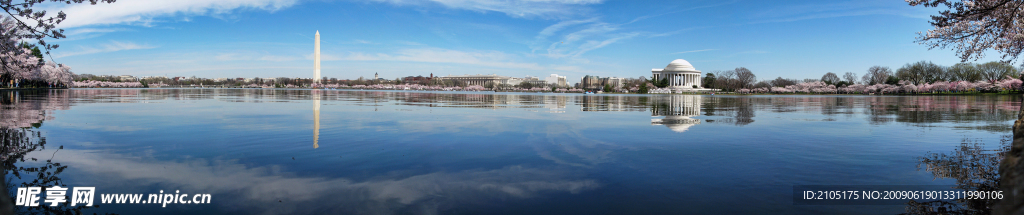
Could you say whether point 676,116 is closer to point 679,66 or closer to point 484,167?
point 484,167

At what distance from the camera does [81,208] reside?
528cm

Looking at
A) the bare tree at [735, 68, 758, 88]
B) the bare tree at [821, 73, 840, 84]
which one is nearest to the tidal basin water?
the bare tree at [735, 68, 758, 88]

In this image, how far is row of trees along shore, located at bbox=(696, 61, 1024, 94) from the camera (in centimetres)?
8081

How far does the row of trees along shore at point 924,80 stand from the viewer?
80812mm

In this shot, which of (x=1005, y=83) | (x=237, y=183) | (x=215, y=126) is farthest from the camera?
(x=1005, y=83)

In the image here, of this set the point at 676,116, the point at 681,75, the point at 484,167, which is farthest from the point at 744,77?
the point at 484,167

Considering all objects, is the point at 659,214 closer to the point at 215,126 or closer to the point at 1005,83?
the point at 215,126

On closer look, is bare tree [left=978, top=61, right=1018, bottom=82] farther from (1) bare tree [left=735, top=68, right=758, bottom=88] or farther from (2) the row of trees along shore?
(1) bare tree [left=735, top=68, right=758, bottom=88]

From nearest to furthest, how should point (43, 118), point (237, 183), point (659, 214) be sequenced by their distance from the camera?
point (659, 214) → point (237, 183) → point (43, 118)

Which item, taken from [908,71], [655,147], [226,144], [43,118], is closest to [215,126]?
[226,144]

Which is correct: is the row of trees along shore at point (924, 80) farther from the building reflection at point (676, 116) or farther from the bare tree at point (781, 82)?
the building reflection at point (676, 116)

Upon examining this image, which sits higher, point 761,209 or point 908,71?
point 908,71

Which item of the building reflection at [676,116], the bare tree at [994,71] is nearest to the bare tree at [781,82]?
the bare tree at [994,71]

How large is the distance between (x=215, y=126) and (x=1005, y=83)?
317ft
